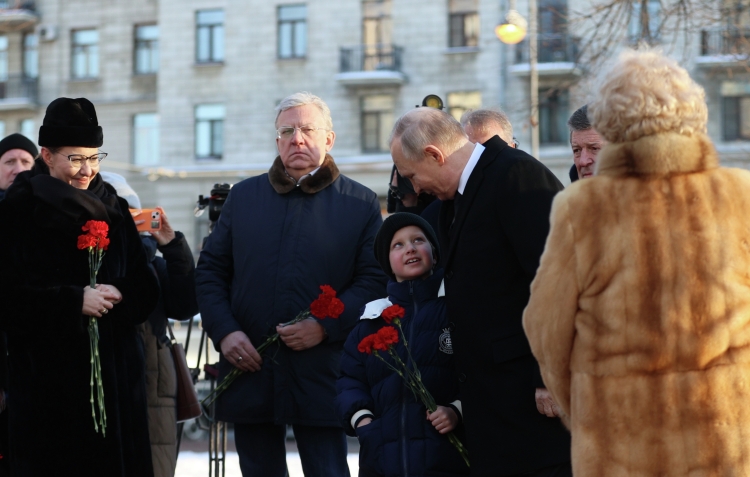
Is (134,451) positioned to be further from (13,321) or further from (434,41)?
(434,41)

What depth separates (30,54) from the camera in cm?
3284

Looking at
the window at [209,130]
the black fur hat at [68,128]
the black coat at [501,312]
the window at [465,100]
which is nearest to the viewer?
the black coat at [501,312]

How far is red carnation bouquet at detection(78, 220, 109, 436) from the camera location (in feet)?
15.2

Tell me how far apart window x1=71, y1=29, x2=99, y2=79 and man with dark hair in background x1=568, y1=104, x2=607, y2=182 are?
95.4 feet

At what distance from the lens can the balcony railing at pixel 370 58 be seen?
28.2 m

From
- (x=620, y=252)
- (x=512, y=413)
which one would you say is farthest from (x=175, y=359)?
(x=620, y=252)

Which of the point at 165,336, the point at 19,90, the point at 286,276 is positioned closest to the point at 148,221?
the point at 165,336

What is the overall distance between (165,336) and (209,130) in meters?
25.1

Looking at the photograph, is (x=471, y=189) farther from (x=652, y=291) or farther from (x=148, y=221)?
(x=148, y=221)

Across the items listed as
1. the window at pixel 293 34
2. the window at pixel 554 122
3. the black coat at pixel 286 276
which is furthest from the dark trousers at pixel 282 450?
the window at pixel 293 34

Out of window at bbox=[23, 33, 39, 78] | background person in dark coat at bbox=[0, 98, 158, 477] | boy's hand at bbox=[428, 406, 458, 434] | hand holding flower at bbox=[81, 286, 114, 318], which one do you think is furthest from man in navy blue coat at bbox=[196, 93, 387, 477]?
window at bbox=[23, 33, 39, 78]

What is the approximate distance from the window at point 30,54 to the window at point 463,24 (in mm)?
13022

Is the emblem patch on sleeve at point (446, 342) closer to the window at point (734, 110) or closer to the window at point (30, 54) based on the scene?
the window at point (734, 110)

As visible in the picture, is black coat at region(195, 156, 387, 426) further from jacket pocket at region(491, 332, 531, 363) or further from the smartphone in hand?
jacket pocket at region(491, 332, 531, 363)
